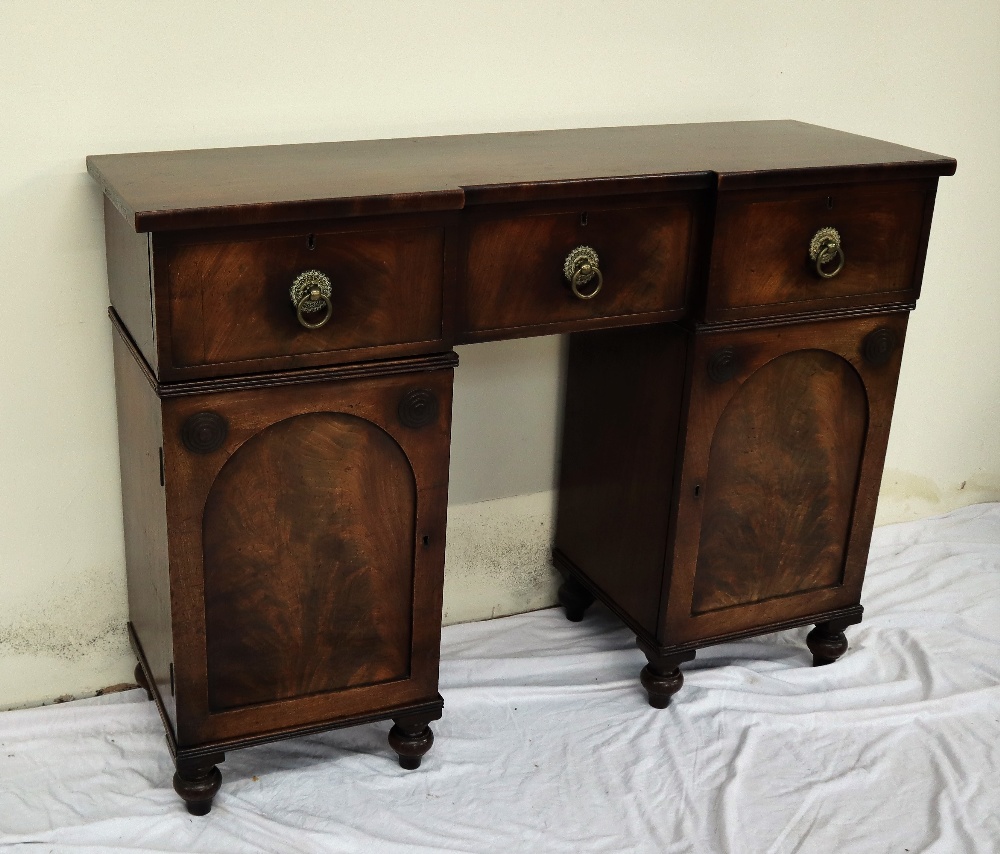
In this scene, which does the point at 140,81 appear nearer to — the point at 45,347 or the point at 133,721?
the point at 45,347

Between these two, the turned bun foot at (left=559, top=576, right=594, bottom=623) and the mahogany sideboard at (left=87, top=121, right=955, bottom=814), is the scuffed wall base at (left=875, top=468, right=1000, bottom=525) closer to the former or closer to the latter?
the mahogany sideboard at (left=87, top=121, right=955, bottom=814)

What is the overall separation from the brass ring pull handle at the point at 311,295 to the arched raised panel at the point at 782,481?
79 cm

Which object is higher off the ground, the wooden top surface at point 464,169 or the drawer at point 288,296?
the wooden top surface at point 464,169

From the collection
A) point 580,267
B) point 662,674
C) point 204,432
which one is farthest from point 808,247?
point 204,432

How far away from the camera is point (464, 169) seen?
6.42 feet

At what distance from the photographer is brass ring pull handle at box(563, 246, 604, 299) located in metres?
1.97

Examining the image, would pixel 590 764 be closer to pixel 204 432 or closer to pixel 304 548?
pixel 304 548

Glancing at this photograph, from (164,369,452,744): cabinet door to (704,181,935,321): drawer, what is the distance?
52 cm

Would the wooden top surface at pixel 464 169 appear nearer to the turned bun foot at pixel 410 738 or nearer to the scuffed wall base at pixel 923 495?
the turned bun foot at pixel 410 738

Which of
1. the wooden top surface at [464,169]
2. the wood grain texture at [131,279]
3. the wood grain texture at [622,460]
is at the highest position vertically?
the wooden top surface at [464,169]

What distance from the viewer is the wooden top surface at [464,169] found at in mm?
1709

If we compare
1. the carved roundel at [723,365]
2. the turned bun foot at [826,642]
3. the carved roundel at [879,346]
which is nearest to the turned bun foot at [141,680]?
the carved roundel at [723,365]

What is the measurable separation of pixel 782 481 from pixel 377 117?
38.8 inches

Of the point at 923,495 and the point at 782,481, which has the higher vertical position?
the point at 782,481
